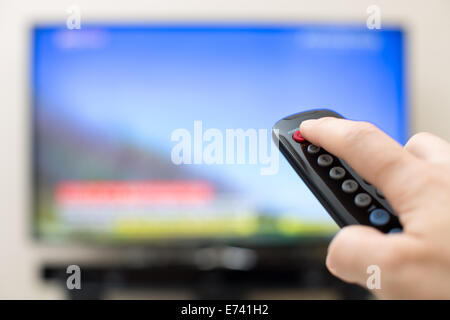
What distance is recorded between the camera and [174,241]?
1226mm

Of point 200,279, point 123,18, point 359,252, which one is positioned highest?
point 123,18

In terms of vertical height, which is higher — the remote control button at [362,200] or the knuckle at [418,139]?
the knuckle at [418,139]

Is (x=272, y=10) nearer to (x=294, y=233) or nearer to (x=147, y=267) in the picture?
(x=294, y=233)

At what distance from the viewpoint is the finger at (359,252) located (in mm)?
272

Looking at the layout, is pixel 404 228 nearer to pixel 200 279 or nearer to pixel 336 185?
pixel 336 185

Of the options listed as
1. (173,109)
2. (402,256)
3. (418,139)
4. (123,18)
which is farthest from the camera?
(123,18)

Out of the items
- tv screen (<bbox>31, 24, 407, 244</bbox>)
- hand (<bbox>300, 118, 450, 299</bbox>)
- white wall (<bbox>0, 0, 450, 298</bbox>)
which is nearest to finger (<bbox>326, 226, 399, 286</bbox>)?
hand (<bbox>300, 118, 450, 299</bbox>)

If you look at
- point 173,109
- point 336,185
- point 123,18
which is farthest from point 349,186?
point 123,18

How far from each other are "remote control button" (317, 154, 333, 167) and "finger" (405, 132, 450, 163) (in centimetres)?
8

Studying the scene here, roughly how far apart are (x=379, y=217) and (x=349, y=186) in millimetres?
57

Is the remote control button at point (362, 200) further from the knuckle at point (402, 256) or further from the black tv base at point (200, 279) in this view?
the black tv base at point (200, 279)

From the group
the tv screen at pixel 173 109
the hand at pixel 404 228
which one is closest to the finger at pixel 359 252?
the hand at pixel 404 228

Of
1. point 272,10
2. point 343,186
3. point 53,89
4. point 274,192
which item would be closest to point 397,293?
point 343,186

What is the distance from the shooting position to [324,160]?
43cm
